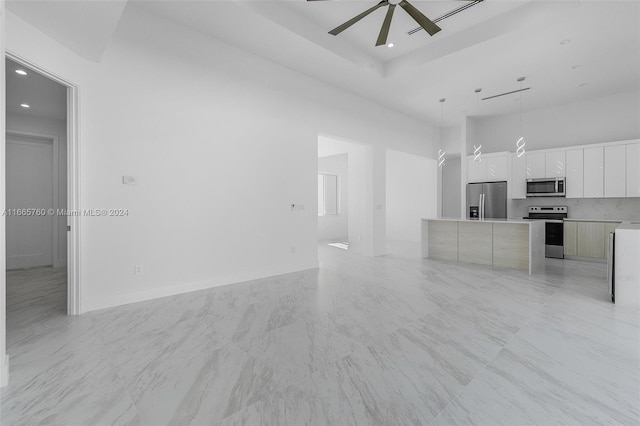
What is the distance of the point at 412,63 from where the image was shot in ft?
15.5

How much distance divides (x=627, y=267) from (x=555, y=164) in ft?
13.0

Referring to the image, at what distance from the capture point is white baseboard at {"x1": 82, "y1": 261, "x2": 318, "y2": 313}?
10.4 ft

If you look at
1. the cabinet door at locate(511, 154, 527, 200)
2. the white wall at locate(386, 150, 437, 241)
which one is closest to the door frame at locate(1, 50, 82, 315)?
the white wall at locate(386, 150, 437, 241)

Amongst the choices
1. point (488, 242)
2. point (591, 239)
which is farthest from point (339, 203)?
point (591, 239)

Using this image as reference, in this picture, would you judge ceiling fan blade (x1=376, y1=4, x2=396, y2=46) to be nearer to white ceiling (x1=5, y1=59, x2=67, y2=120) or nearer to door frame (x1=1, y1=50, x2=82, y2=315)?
door frame (x1=1, y1=50, x2=82, y2=315)

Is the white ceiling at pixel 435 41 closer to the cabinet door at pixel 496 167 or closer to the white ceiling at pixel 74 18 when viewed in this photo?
the white ceiling at pixel 74 18

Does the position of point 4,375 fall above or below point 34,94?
below

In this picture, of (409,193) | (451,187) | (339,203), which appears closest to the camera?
(451,187)

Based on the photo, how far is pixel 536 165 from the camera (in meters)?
6.77

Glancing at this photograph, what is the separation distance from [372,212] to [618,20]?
4.35 m

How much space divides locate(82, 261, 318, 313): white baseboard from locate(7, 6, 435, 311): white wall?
12 mm

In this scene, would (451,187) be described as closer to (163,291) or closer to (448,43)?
(448,43)

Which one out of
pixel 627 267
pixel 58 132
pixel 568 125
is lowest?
pixel 627 267

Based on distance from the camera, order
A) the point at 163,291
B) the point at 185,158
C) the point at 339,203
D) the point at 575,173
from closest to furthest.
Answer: the point at 163,291
the point at 185,158
the point at 575,173
the point at 339,203
